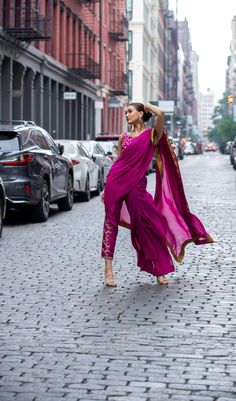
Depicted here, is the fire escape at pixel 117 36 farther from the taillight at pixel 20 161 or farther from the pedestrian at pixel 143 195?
the pedestrian at pixel 143 195

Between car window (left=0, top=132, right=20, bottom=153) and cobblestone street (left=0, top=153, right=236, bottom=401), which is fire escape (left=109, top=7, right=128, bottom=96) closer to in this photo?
car window (left=0, top=132, right=20, bottom=153)

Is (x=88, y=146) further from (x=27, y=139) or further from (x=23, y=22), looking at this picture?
(x=27, y=139)

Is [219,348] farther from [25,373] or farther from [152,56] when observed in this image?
[152,56]

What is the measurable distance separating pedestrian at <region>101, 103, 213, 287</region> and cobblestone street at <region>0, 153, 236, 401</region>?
0.31m

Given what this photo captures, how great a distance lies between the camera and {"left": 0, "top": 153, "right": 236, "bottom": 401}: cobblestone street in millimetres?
5098

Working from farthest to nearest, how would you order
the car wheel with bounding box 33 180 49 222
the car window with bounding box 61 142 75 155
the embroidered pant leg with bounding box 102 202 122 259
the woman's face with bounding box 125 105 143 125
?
the car window with bounding box 61 142 75 155
the car wheel with bounding box 33 180 49 222
the embroidered pant leg with bounding box 102 202 122 259
the woman's face with bounding box 125 105 143 125

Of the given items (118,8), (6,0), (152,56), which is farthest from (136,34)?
(6,0)

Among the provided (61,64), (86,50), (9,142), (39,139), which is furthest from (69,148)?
(86,50)

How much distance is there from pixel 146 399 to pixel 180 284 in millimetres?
4131

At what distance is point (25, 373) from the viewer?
17.6 ft

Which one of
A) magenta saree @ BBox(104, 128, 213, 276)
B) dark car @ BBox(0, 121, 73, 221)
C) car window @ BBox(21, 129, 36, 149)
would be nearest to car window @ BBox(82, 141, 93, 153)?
dark car @ BBox(0, 121, 73, 221)

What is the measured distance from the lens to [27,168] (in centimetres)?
1527

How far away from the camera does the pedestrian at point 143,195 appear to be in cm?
864

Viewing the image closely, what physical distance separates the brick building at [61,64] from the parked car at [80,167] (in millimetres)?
10157
